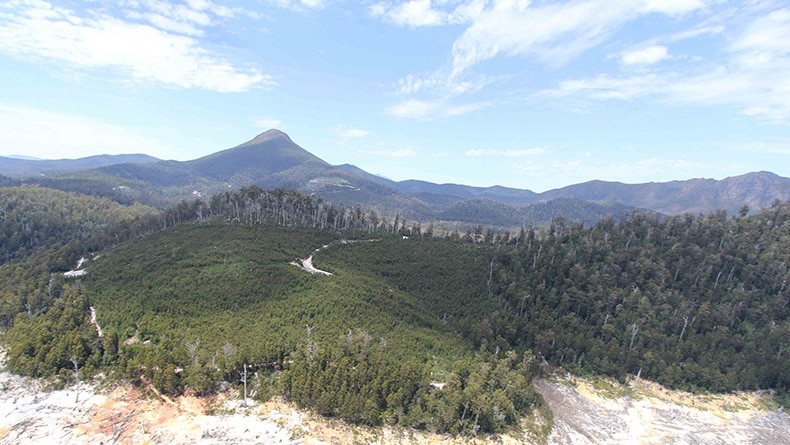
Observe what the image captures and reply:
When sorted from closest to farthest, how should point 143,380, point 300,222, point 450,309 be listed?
point 143,380 → point 450,309 → point 300,222

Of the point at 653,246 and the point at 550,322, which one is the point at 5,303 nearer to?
the point at 550,322

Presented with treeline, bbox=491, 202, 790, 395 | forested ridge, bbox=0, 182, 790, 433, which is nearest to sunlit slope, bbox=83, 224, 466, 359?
forested ridge, bbox=0, 182, 790, 433

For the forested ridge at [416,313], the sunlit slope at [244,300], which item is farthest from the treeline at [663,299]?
the sunlit slope at [244,300]

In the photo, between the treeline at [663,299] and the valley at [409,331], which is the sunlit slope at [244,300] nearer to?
the valley at [409,331]

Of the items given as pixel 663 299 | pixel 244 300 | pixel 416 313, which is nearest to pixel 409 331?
pixel 416 313

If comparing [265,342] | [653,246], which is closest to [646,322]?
[653,246]

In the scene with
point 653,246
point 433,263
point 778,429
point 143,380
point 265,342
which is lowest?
point 778,429

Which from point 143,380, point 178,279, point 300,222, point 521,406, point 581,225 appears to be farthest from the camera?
point 300,222

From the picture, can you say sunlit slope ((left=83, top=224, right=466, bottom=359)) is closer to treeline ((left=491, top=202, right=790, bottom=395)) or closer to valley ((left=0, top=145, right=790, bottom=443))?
valley ((left=0, top=145, right=790, bottom=443))

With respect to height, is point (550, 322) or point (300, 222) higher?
point (300, 222)
